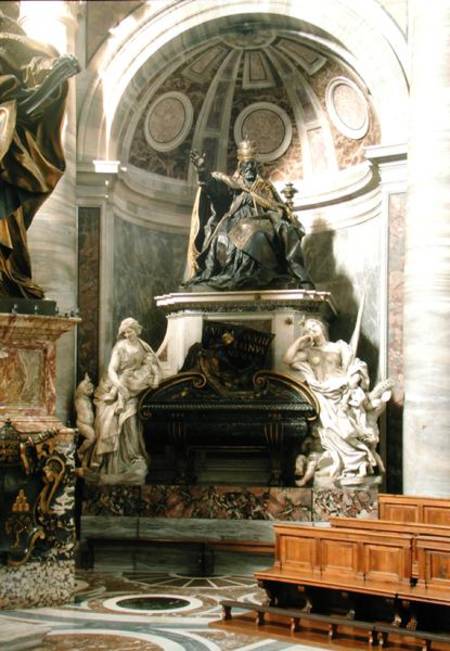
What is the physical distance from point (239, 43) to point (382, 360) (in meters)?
4.57

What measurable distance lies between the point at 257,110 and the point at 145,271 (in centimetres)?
267

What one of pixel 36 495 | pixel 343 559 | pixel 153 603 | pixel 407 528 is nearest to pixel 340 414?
pixel 407 528

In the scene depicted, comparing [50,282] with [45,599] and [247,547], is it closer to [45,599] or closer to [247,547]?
[247,547]

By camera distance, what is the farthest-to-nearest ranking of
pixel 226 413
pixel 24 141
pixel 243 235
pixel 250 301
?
pixel 243 235 → pixel 250 301 → pixel 226 413 → pixel 24 141

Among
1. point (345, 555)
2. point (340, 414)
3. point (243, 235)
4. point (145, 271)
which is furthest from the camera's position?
point (145, 271)

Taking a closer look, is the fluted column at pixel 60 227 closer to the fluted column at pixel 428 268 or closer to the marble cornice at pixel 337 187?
the marble cornice at pixel 337 187

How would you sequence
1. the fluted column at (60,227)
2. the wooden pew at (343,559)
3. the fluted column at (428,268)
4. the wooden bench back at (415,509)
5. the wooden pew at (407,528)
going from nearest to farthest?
the wooden pew at (343,559) → the wooden pew at (407,528) → the wooden bench back at (415,509) → the fluted column at (428,268) → the fluted column at (60,227)

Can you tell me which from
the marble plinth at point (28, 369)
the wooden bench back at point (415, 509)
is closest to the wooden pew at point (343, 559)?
the wooden bench back at point (415, 509)

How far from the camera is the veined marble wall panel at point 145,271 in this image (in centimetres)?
1427

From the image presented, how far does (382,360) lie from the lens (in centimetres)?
1300

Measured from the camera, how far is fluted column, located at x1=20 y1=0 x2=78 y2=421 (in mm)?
13133

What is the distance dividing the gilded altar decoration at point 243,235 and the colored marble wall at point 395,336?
0.98 m

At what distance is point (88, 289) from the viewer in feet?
45.8

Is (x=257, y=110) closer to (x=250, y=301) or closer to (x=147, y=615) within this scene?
(x=250, y=301)
